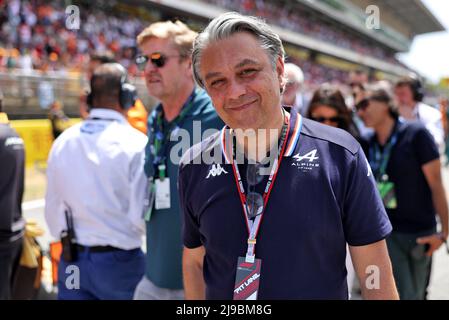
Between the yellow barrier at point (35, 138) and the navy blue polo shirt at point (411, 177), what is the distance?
8.07m

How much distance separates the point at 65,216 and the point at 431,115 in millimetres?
3954

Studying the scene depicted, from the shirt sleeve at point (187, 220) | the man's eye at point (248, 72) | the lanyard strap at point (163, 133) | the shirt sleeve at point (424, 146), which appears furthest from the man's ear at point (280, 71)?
the shirt sleeve at point (424, 146)

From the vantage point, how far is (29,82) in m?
10.6

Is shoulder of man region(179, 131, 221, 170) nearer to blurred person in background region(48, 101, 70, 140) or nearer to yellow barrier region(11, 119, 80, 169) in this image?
blurred person in background region(48, 101, 70, 140)

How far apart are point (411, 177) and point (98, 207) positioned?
1999 millimetres

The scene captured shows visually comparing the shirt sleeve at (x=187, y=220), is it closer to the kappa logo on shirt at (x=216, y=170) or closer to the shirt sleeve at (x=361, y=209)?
the kappa logo on shirt at (x=216, y=170)

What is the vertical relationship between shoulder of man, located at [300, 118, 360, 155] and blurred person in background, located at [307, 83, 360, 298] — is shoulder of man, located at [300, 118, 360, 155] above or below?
below

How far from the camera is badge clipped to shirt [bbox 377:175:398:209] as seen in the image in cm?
283

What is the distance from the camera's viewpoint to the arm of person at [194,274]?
1605 mm

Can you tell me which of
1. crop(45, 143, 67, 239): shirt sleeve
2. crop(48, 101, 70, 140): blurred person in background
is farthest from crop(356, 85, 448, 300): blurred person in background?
crop(48, 101, 70, 140): blurred person in background

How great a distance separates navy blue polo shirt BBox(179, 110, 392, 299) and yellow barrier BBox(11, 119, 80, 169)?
868 centimetres

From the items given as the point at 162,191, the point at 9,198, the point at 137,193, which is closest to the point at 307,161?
the point at 162,191

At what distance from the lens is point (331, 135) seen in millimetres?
1381

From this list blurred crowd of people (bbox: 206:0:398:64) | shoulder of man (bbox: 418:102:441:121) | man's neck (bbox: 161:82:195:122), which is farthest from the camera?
blurred crowd of people (bbox: 206:0:398:64)
